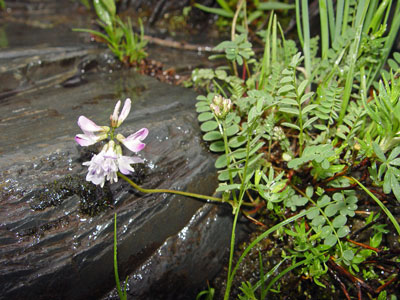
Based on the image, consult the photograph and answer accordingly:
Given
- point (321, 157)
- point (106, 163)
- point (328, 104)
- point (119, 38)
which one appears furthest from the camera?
point (119, 38)

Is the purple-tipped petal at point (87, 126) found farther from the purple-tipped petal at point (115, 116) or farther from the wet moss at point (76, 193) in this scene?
the wet moss at point (76, 193)

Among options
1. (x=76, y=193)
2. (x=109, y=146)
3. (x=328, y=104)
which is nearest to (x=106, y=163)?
(x=109, y=146)

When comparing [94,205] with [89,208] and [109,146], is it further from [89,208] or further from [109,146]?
[109,146]

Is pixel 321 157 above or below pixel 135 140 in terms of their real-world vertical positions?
below

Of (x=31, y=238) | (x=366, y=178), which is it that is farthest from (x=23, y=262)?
(x=366, y=178)

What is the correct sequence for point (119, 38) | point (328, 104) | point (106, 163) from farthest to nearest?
point (119, 38) < point (328, 104) < point (106, 163)

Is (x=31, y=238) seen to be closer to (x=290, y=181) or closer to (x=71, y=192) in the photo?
(x=71, y=192)

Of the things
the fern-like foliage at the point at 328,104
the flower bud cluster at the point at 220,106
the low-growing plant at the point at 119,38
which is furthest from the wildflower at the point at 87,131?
the low-growing plant at the point at 119,38

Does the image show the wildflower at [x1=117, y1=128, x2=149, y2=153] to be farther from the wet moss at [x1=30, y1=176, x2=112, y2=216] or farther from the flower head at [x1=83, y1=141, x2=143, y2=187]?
the wet moss at [x1=30, y1=176, x2=112, y2=216]
